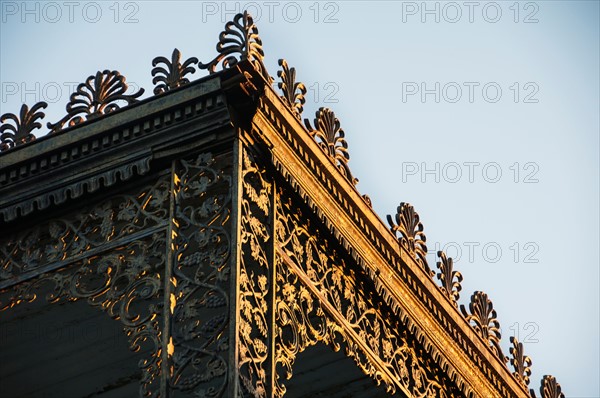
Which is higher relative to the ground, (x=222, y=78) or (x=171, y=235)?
(x=222, y=78)

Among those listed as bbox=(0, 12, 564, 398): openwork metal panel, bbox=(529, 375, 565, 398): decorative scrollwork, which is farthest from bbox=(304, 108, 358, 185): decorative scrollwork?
bbox=(529, 375, 565, 398): decorative scrollwork

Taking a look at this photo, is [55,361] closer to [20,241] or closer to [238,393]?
[20,241]

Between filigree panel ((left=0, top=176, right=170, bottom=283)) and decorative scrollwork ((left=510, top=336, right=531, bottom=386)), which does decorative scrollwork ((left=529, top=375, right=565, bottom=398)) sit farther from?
filigree panel ((left=0, top=176, right=170, bottom=283))

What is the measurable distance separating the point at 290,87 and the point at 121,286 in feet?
8.21

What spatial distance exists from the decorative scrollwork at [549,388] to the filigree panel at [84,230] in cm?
682

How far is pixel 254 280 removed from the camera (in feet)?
60.2

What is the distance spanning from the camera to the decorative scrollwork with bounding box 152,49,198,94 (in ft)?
62.8

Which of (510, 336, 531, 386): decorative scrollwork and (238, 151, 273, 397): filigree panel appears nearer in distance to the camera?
(238, 151, 273, 397): filigree panel

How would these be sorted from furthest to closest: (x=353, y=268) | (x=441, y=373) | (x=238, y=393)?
(x=441, y=373) → (x=353, y=268) → (x=238, y=393)

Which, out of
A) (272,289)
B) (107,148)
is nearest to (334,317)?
(272,289)

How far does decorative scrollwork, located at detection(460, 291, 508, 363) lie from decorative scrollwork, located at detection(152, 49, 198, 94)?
5203 millimetres

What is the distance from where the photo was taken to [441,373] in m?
21.9

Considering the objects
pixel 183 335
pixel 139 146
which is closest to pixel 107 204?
pixel 139 146

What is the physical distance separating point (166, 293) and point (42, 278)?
5.31ft
